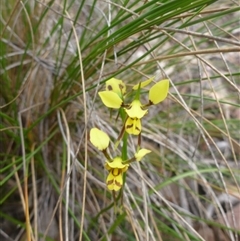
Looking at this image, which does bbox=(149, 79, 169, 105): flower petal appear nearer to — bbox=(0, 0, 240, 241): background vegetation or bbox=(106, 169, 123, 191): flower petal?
bbox=(106, 169, 123, 191): flower petal

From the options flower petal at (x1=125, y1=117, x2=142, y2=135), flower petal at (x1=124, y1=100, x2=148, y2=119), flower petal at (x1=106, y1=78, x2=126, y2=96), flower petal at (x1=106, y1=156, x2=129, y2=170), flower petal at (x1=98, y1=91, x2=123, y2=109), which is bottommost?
flower petal at (x1=106, y1=156, x2=129, y2=170)

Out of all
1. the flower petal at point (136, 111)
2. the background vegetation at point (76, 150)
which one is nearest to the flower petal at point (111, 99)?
the flower petal at point (136, 111)

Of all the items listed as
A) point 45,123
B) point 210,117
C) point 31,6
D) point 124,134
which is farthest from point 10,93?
point 210,117

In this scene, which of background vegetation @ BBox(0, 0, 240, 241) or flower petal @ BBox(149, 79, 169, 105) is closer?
flower petal @ BBox(149, 79, 169, 105)

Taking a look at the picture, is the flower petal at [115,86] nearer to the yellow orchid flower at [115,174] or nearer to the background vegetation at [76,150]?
the yellow orchid flower at [115,174]

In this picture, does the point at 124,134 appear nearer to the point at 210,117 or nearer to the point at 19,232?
the point at 19,232

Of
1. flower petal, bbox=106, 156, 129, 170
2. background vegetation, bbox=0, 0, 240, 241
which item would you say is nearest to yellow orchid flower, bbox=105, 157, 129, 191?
flower petal, bbox=106, 156, 129, 170

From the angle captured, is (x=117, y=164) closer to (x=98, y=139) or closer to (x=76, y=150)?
(x=98, y=139)
